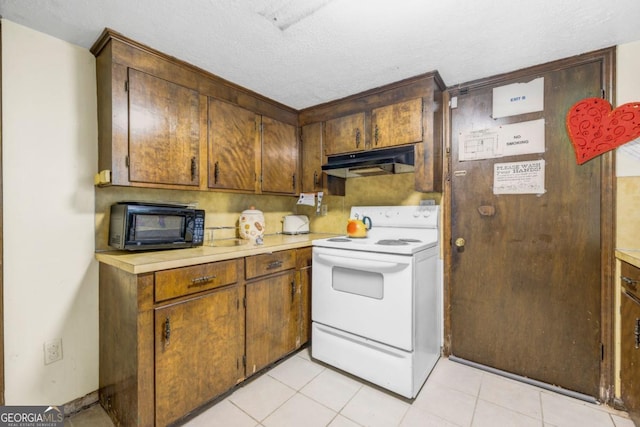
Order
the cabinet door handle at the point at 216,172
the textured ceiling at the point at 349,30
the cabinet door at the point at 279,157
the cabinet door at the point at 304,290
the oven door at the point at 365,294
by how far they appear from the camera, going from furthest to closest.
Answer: the cabinet door at the point at 279,157, the cabinet door at the point at 304,290, the cabinet door handle at the point at 216,172, the oven door at the point at 365,294, the textured ceiling at the point at 349,30

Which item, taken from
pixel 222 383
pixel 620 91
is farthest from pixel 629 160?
pixel 222 383

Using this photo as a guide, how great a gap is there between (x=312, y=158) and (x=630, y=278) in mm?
2191

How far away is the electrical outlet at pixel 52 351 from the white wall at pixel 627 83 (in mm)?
3331

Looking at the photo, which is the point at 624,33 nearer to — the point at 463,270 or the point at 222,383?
the point at 463,270

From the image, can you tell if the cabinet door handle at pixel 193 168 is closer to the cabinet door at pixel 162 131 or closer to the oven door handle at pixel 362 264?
the cabinet door at pixel 162 131

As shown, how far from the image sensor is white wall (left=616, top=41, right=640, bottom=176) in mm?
1527

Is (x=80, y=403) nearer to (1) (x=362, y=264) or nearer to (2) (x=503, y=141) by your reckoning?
(1) (x=362, y=264)

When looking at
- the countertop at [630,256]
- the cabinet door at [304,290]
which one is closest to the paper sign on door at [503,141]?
the countertop at [630,256]

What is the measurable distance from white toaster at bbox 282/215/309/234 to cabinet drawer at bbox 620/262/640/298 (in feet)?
7.29

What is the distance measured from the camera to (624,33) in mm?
1444

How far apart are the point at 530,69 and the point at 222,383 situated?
274 centimetres

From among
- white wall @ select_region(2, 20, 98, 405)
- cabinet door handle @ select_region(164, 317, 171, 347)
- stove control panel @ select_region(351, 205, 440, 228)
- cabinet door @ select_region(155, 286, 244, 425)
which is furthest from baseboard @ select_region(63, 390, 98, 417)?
stove control panel @ select_region(351, 205, 440, 228)

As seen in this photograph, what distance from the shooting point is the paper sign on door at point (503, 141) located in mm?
Answer: 1787

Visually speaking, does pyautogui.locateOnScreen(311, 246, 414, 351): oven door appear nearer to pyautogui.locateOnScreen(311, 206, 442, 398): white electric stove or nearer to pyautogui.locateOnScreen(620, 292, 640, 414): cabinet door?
pyautogui.locateOnScreen(311, 206, 442, 398): white electric stove
